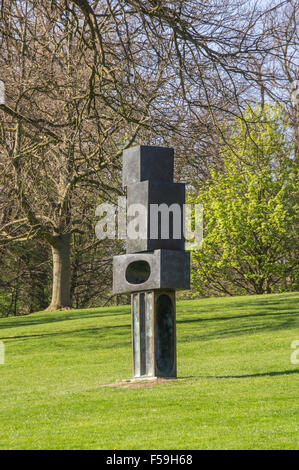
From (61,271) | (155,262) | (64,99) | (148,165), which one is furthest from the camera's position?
(61,271)

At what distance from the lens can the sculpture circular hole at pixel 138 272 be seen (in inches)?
407

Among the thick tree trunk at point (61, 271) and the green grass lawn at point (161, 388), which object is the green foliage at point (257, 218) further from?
the green grass lawn at point (161, 388)

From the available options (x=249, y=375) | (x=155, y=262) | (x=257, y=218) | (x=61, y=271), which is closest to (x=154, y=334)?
(x=155, y=262)

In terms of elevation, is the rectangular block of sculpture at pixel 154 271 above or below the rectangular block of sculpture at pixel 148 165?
below

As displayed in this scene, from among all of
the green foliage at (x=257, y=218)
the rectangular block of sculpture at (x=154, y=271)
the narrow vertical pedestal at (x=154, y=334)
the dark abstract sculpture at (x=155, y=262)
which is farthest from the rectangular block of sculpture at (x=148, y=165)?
the green foliage at (x=257, y=218)

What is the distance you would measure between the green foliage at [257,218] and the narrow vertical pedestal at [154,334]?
17216 millimetres

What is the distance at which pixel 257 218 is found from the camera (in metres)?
27.7

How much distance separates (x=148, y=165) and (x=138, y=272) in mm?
1564

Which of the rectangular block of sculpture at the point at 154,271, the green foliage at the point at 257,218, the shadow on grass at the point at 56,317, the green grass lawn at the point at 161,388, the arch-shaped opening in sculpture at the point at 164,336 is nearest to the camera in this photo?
the green grass lawn at the point at 161,388

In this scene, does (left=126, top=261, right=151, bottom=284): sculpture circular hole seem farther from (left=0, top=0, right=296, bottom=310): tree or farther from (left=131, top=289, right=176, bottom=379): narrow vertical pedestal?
(left=0, top=0, right=296, bottom=310): tree

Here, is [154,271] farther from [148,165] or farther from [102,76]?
[102,76]

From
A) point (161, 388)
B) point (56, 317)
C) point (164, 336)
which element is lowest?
point (161, 388)

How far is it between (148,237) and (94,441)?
4016 mm
